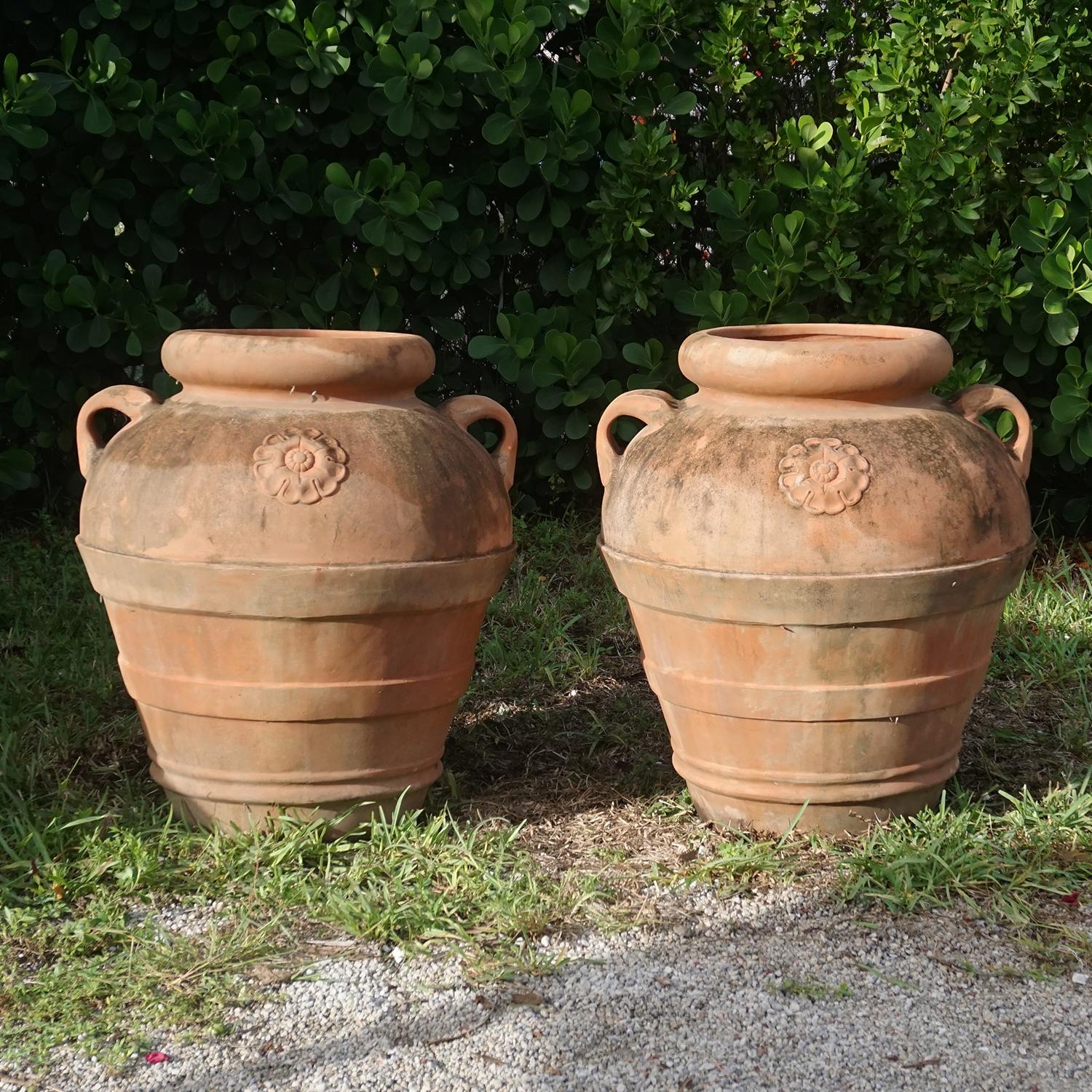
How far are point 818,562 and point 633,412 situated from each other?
62 cm

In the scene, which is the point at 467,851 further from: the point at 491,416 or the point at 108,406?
the point at 108,406

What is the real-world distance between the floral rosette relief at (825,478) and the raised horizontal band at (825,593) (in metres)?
0.14

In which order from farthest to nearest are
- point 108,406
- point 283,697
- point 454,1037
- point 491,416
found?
point 491,416 < point 108,406 < point 283,697 < point 454,1037

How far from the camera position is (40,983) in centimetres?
251

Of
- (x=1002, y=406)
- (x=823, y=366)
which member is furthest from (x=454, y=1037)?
(x=1002, y=406)

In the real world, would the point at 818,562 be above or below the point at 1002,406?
below

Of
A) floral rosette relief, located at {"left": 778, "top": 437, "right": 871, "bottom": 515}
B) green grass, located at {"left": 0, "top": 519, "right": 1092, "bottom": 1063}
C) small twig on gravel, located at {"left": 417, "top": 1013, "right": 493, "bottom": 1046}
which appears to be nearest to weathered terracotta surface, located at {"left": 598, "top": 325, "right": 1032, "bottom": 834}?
floral rosette relief, located at {"left": 778, "top": 437, "right": 871, "bottom": 515}

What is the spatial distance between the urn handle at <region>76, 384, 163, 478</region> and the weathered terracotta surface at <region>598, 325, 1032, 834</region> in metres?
1.05

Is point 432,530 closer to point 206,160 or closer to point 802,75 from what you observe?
point 206,160

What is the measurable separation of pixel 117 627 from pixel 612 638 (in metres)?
1.68

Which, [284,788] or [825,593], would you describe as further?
[284,788]

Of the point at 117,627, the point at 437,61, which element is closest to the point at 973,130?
the point at 437,61

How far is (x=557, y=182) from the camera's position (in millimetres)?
4512

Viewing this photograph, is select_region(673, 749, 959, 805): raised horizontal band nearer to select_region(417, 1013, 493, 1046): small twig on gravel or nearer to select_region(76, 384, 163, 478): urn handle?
select_region(417, 1013, 493, 1046): small twig on gravel
